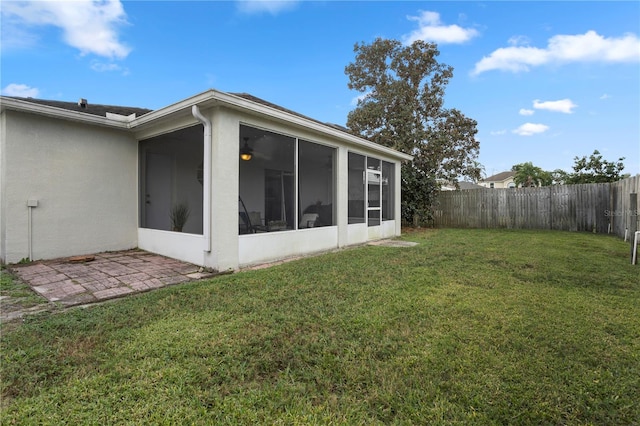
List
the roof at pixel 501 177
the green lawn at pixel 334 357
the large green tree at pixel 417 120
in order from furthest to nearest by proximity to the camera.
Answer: the roof at pixel 501 177 → the large green tree at pixel 417 120 → the green lawn at pixel 334 357

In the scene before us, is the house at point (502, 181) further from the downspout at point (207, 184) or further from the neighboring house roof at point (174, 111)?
the downspout at point (207, 184)

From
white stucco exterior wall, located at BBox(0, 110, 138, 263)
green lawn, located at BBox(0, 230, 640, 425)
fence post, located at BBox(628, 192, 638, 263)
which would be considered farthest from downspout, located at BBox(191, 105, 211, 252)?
fence post, located at BBox(628, 192, 638, 263)

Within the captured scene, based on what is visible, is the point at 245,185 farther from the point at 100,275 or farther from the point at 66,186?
the point at 66,186

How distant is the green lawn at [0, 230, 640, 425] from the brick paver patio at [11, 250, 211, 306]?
0.45 m

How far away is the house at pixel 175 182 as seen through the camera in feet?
15.3

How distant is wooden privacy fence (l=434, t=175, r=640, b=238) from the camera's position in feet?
31.1

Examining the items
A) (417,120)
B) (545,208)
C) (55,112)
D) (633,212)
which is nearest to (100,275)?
(55,112)

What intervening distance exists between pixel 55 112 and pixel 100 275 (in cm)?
294

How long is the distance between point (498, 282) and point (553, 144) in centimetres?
1618

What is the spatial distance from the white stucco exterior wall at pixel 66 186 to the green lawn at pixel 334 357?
3.15 metres

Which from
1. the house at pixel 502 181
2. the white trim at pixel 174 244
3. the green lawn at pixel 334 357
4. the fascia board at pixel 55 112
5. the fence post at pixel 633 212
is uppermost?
the house at pixel 502 181

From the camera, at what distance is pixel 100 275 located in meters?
4.18

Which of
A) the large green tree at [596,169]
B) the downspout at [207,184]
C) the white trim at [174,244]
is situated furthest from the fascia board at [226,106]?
the large green tree at [596,169]

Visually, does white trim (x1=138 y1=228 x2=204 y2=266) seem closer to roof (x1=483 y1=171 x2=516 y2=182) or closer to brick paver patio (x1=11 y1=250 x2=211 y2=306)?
brick paver patio (x1=11 y1=250 x2=211 y2=306)
